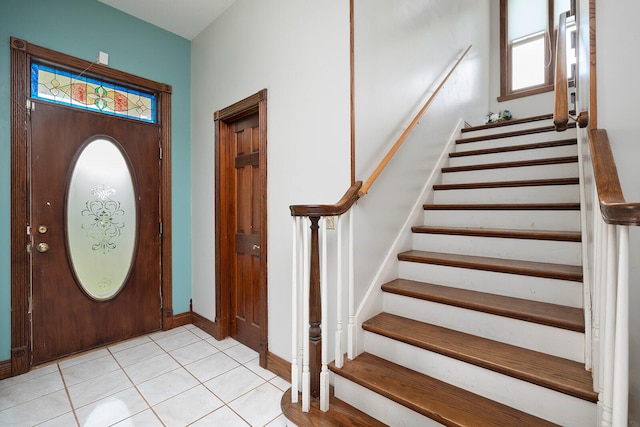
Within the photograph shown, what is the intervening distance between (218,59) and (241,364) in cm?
287

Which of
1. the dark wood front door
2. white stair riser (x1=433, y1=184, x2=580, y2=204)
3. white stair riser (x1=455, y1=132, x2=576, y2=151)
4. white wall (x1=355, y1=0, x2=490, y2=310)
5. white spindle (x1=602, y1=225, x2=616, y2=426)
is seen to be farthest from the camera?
white stair riser (x1=455, y1=132, x2=576, y2=151)

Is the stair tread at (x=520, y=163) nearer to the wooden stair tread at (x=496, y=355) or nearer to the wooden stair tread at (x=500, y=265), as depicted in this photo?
the wooden stair tread at (x=500, y=265)

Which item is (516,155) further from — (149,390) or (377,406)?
(149,390)

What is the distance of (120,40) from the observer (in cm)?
281

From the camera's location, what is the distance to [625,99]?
3.53 feet

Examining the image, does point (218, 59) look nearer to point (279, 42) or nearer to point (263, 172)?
point (279, 42)

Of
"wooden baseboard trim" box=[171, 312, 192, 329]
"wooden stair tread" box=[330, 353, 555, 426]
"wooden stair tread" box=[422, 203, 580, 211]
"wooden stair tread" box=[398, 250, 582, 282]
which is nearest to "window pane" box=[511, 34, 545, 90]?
"wooden stair tread" box=[422, 203, 580, 211]

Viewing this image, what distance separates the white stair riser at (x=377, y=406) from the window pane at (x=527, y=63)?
509cm

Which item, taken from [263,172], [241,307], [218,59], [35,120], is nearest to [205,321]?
[241,307]

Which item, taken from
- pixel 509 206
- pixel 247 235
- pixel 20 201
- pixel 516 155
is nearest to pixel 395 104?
pixel 509 206

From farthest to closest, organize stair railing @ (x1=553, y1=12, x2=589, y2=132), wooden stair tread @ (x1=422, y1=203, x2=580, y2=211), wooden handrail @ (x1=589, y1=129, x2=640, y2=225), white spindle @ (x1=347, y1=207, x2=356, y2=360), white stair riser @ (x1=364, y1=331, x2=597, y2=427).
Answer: wooden stair tread @ (x1=422, y1=203, x2=580, y2=211) < white spindle @ (x1=347, y1=207, x2=356, y2=360) < stair railing @ (x1=553, y1=12, x2=589, y2=132) < white stair riser @ (x1=364, y1=331, x2=597, y2=427) < wooden handrail @ (x1=589, y1=129, x2=640, y2=225)

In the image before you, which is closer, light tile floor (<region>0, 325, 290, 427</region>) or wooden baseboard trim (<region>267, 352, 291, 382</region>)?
light tile floor (<region>0, 325, 290, 427</region>)

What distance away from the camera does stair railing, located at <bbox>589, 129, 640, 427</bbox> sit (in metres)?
0.77

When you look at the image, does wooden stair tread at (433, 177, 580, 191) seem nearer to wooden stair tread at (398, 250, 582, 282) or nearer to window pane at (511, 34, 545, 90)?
wooden stair tread at (398, 250, 582, 282)
